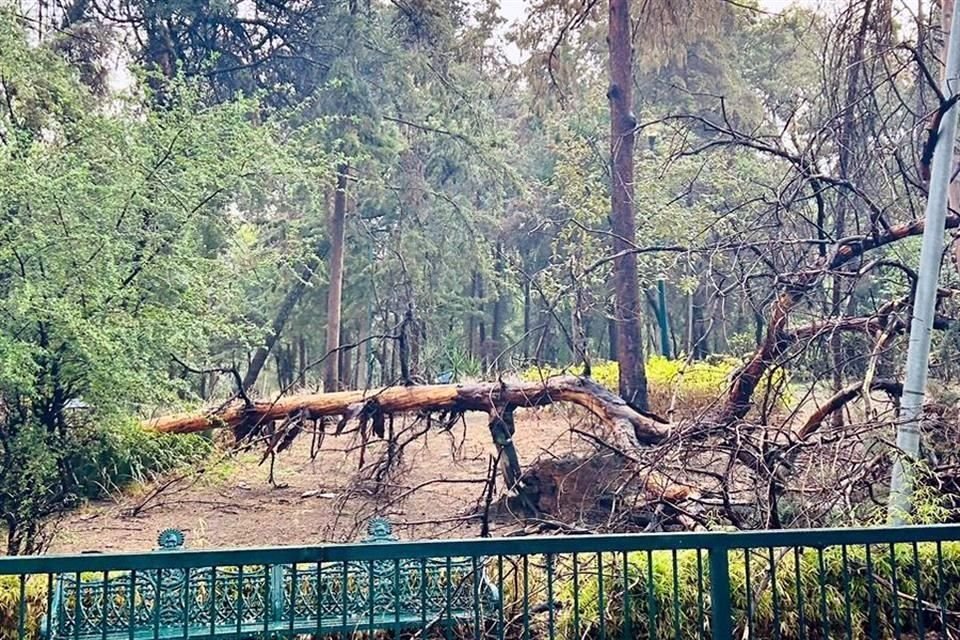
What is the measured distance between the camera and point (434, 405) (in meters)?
6.62

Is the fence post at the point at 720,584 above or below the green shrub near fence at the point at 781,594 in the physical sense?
above

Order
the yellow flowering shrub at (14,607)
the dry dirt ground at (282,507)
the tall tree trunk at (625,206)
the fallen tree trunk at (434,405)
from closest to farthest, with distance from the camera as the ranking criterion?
the yellow flowering shrub at (14,607)
the dry dirt ground at (282,507)
the fallen tree trunk at (434,405)
the tall tree trunk at (625,206)

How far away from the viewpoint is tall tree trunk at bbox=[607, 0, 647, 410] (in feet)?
26.7

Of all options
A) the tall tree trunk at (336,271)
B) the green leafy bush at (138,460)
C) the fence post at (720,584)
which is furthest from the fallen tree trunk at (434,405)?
the tall tree trunk at (336,271)

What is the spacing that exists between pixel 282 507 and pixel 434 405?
71.2 inches

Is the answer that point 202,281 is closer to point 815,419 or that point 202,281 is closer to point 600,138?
point 815,419

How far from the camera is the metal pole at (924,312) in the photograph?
10.6ft

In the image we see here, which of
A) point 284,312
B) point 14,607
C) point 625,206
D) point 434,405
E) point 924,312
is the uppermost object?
point 625,206

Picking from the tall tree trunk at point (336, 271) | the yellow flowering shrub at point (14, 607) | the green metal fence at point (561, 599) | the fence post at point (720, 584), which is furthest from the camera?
the tall tree trunk at point (336, 271)

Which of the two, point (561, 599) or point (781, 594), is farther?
point (561, 599)

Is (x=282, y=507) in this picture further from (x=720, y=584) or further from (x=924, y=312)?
(x=924, y=312)

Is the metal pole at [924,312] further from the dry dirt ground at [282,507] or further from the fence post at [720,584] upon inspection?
the dry dirt ground at [282,507]

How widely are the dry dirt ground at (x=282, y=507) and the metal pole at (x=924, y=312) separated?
8.12 ft

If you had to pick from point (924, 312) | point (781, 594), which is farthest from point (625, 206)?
point (781, 594)
